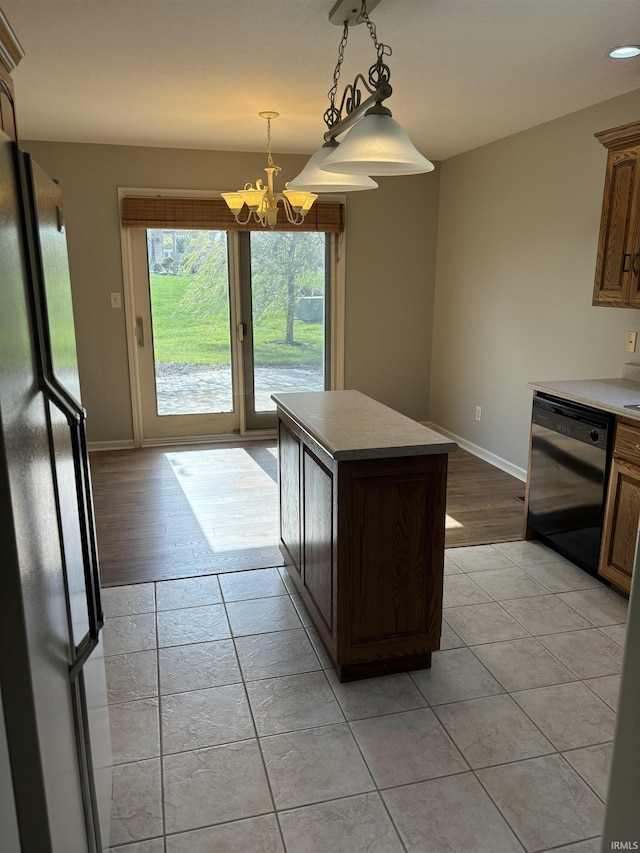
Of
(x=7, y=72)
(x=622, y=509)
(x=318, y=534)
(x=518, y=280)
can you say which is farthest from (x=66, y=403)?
(x=518, y=280)

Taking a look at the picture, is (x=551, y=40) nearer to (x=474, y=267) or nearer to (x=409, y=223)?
(x=474, y=267)

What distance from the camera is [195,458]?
5.17 meters

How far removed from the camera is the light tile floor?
1.73 meters

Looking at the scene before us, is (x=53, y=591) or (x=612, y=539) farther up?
(x=53, y=591)

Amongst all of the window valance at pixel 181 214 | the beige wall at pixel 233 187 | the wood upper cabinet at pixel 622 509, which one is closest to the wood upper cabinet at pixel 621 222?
the wood upper cabinet at pixel 622 509

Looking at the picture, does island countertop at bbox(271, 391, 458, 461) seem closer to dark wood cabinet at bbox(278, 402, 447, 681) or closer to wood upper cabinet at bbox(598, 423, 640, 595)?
dark wood cabinet at bbox(278, 402, 447, 681)

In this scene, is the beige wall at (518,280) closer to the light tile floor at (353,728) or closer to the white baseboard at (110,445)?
the light tile floor at (353,728)

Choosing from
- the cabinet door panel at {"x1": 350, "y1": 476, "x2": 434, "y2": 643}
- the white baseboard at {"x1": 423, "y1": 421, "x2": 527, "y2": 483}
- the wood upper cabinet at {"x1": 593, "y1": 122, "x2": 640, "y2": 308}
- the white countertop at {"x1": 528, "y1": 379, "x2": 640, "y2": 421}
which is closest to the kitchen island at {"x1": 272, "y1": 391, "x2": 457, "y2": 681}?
the cabinet door panel at {"x1": 350, "y1": 476, "x2": 434, "y2": 643}

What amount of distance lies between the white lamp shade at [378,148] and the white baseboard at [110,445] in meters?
3.92

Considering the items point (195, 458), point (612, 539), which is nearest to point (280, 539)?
point (612, 539)

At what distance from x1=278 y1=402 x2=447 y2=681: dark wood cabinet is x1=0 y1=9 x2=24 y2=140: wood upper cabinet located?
1.34 metres

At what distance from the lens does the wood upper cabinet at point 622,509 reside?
2.76m

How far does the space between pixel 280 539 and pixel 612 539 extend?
5.36 ft

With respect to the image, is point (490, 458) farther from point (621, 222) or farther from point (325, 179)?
point (325, 179)
